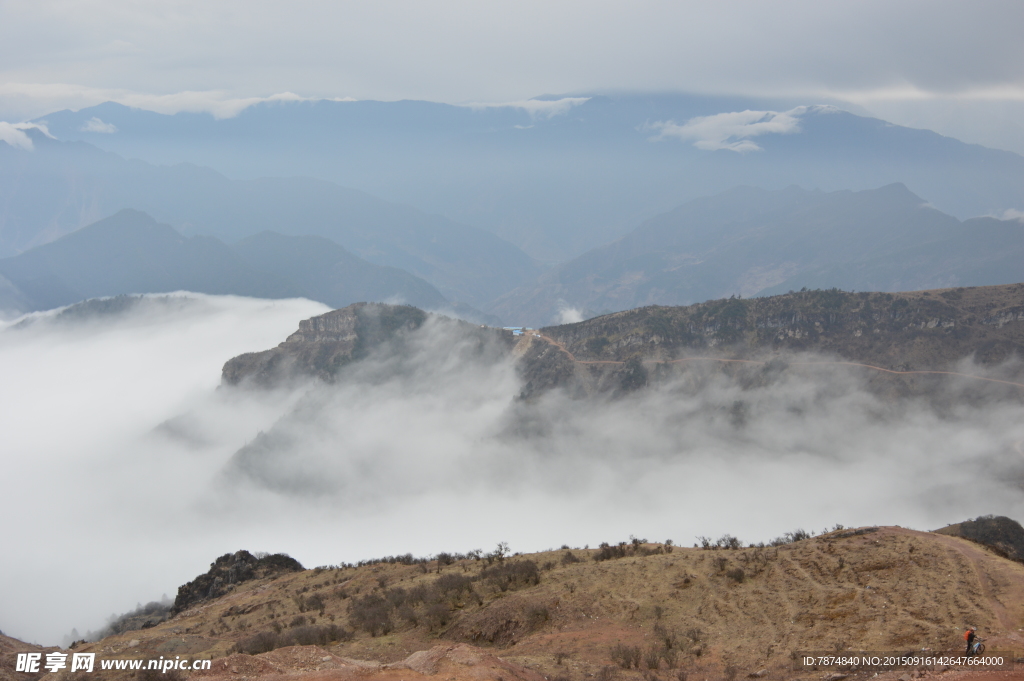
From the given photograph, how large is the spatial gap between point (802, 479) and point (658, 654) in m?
104

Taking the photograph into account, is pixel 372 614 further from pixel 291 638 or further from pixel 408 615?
pixel 291 638

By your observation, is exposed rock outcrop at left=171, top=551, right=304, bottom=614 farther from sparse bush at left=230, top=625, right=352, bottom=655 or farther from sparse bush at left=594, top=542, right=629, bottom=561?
sparse bush at left=594, top=542, right=629, bottom=561

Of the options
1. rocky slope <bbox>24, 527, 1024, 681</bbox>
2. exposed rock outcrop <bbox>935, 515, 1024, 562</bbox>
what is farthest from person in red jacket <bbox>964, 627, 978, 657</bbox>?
exposed rock outcrop <bbox>935, 515, 1024, 562</bbox>

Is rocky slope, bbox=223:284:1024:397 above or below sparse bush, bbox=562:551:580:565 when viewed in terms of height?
above

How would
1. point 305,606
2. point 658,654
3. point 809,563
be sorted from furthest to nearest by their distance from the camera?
point 305,606, point 809,563, point 658,654

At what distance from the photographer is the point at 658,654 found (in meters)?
27.5

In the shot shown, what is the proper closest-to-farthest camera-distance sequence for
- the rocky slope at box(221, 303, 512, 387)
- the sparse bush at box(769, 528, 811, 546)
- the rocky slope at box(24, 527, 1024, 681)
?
1. the rocky slope at box(24, 527, 1024, 681)
2. the sparse bush at box(769, 528, 811, 546)
3. the rocky slope at box(221, 303, 512, 387)

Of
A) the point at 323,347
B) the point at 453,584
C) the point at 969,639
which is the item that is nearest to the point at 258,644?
the point at 453,584

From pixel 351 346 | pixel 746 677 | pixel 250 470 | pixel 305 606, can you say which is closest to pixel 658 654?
pixel 746 677

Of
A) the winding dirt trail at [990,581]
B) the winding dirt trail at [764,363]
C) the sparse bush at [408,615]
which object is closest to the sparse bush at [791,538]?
the winding dirt trail at [990,581]

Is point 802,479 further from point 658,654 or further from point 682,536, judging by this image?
point 658,654

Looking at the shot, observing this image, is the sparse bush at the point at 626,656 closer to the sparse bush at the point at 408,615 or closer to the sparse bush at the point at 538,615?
the sparse bush at the point at 538,615

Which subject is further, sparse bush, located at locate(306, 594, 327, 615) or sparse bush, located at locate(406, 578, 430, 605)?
sparse bush, located at locate(306, 594, 327, 615)

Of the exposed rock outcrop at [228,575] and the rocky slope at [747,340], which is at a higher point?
the rocky slope at [747,340]
